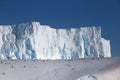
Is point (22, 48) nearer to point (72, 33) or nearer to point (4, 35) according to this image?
point (4, 35)

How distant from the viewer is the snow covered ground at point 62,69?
9688 mm

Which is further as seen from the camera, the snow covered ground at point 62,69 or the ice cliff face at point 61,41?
the ice cliff face at point 61,41

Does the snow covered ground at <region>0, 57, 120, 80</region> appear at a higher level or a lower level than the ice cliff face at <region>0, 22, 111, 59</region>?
lower

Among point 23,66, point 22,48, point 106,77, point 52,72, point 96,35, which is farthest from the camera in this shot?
point 96,35

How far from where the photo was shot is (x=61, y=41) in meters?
62.2

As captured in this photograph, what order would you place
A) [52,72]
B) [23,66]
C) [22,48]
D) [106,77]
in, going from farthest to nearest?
[22,48] → [23,66] → [52,72] → [106,77]

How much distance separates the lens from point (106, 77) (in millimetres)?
9508

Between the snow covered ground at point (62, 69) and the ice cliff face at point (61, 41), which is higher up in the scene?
the ice cliff face at point (61, 41)

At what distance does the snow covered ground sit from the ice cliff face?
46080 millimetres

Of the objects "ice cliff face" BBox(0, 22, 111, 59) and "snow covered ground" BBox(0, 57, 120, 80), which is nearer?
"snow covered ground" BBox(0, 57, 120, 80)

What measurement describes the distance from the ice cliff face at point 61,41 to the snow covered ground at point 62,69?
1814 inches

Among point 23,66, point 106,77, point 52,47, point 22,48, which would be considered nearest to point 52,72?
point 23,66

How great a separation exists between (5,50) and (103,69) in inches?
1894

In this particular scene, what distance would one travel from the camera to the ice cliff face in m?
57.7
